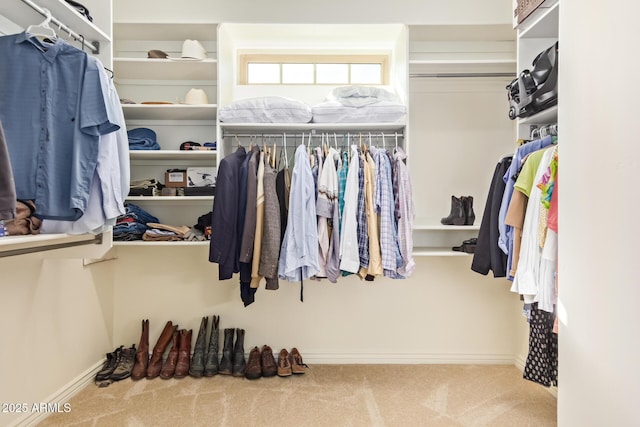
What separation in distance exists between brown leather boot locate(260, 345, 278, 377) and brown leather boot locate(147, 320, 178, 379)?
64 centimetres

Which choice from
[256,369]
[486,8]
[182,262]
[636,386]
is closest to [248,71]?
[182,262]

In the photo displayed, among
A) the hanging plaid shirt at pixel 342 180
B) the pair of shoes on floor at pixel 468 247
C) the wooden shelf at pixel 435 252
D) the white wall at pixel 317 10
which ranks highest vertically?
the white wall at pixel 317 10

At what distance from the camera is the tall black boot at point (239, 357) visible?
2365 mm

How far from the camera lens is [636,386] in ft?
2.35

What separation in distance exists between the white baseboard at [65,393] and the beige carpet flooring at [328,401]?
0.13 ft

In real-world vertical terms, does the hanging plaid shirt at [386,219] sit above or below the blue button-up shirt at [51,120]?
below

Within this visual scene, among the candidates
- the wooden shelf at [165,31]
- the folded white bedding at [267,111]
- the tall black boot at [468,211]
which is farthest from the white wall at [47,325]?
the tall black boot at [468,211]

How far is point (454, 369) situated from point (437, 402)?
0.50 metres

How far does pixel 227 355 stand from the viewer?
2436mm

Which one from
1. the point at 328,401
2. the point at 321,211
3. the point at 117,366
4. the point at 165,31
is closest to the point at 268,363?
the point at 328,401

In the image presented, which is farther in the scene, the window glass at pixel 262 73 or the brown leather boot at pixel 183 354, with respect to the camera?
the window glass at pixel 262 73

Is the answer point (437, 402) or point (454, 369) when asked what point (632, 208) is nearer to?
point (437, 402)

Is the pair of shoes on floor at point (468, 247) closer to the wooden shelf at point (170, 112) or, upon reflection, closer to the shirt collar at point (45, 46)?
the wooden shelf at point (170, 112)

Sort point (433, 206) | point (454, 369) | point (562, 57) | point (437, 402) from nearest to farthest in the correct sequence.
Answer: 1. point (562, 57)
2. point (437, 402)
3. point (454, 369)
4. point (433, 206)
